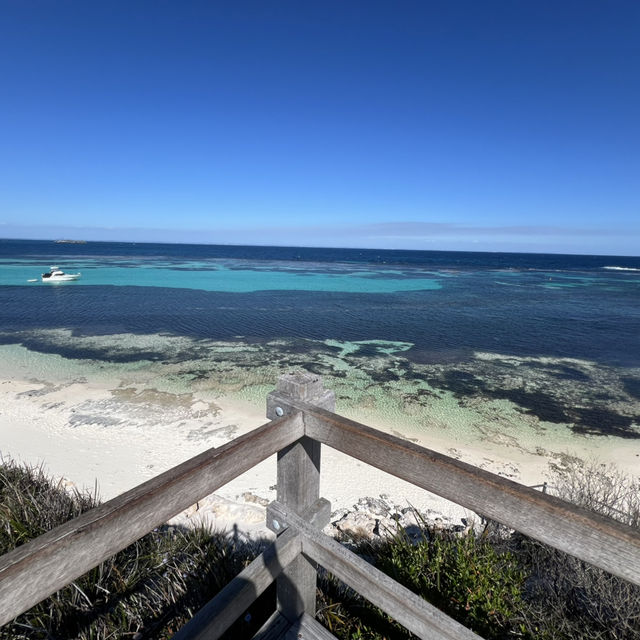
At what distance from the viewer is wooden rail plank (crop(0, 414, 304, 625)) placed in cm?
103

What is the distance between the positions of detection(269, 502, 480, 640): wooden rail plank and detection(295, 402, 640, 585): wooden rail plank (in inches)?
23.3

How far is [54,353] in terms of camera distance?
1442 cm

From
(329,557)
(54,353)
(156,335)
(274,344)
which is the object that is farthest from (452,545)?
(156,335)

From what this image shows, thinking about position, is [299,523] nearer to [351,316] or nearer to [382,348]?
[382,348]

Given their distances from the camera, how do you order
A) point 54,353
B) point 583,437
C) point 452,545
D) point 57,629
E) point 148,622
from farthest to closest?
point 54,353 → point 583,437 → point 452,545 → point 148,622 → point 57,629

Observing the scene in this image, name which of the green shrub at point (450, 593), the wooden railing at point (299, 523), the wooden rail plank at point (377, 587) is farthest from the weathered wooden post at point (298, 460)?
the green shrub at point (450, 593)

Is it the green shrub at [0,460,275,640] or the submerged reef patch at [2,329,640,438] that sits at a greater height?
the green shrub at [0,460,275,640]

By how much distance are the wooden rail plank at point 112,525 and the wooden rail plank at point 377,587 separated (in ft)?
1.96

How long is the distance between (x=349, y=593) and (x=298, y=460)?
5.51 ft

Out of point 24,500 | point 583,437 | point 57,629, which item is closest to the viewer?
point 57,629

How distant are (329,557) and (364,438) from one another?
783 millimetres

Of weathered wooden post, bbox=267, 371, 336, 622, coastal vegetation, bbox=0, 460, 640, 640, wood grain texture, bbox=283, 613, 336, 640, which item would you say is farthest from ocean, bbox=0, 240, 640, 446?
weathered wooden post, bbox=267, 371, 336, 622

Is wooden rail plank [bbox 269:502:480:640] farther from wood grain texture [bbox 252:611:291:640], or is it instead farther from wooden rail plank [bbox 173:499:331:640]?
wood grain texture [bbox 252:611:291:640]

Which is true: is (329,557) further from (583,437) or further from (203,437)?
(583,437)
